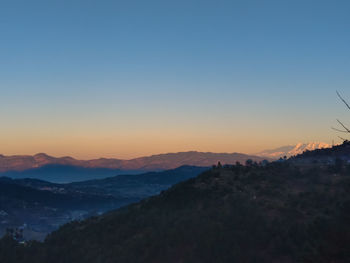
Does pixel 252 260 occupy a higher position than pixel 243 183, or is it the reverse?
pixel 243 183

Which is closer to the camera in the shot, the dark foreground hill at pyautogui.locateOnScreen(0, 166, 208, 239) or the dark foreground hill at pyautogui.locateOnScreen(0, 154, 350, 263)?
the dark foreground hill at pyautogui.locateOnScreen(0, 154, 350, 263)

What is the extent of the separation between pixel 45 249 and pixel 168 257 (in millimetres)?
16276

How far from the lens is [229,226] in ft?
106

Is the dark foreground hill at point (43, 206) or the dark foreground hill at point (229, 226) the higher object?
the dark foreground hill at point (229, 226)

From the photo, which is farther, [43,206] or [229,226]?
[43,206]

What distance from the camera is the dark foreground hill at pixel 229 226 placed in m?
25.7

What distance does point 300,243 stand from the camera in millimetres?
25344

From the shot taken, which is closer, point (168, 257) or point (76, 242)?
point (168, 257)

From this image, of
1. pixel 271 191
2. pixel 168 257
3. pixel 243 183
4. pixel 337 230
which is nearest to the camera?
pixel 337 230

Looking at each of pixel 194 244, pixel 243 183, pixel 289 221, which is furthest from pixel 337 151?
pixel 194 244

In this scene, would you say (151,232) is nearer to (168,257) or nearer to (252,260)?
(168,257)

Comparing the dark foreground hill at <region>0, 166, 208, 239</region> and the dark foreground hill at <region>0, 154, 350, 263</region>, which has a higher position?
the dark foreground hill at <region>0, 154, 350, 263</region>

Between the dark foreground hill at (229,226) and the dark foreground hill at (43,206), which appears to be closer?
the dark foreground hill at (229,226)

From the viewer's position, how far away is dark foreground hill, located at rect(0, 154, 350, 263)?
2570 cm
